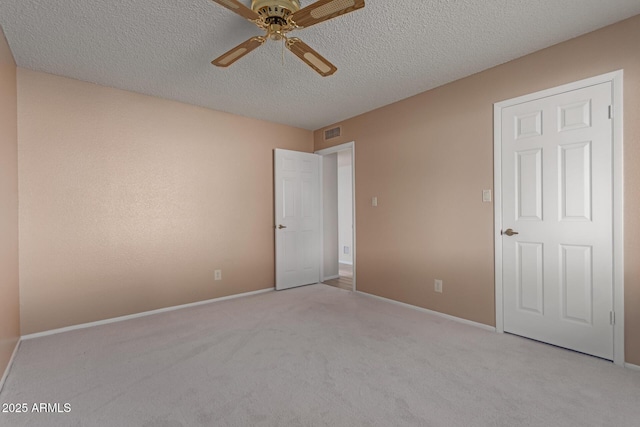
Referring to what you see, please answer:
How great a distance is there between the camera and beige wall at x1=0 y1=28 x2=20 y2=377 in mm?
2107

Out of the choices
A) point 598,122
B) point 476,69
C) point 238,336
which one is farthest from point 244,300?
point 598,122

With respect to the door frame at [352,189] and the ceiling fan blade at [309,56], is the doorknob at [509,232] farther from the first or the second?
the ceiling fan blade at [309,56]

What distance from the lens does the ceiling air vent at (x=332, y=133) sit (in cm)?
456

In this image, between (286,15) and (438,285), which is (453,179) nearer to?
(438,285)

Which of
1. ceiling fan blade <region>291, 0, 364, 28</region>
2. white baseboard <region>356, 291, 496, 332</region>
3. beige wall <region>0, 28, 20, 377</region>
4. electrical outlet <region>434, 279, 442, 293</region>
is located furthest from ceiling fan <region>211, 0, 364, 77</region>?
white baseboard <region>356, 291, 496, 332</region>

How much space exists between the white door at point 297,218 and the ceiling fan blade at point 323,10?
9.19 feet

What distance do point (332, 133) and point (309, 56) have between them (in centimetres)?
263

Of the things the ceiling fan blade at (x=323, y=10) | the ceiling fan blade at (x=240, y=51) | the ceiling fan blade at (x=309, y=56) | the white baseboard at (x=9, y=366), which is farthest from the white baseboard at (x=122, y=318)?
the ceiling fan blade at (x=323, y=10)

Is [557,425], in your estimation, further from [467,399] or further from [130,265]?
[130,265]

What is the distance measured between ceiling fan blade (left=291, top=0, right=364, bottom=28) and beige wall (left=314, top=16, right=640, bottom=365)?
1.97 m

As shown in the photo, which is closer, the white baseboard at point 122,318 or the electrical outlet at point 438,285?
the white baseboard at point 122,318

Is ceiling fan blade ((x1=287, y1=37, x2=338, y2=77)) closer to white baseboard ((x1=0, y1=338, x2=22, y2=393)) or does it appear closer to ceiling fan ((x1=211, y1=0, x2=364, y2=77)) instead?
ceiling fan ((x1=211, y1=0, x2=364, y2=77))

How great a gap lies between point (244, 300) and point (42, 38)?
10.3 feet

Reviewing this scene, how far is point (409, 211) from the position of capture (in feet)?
11.8
